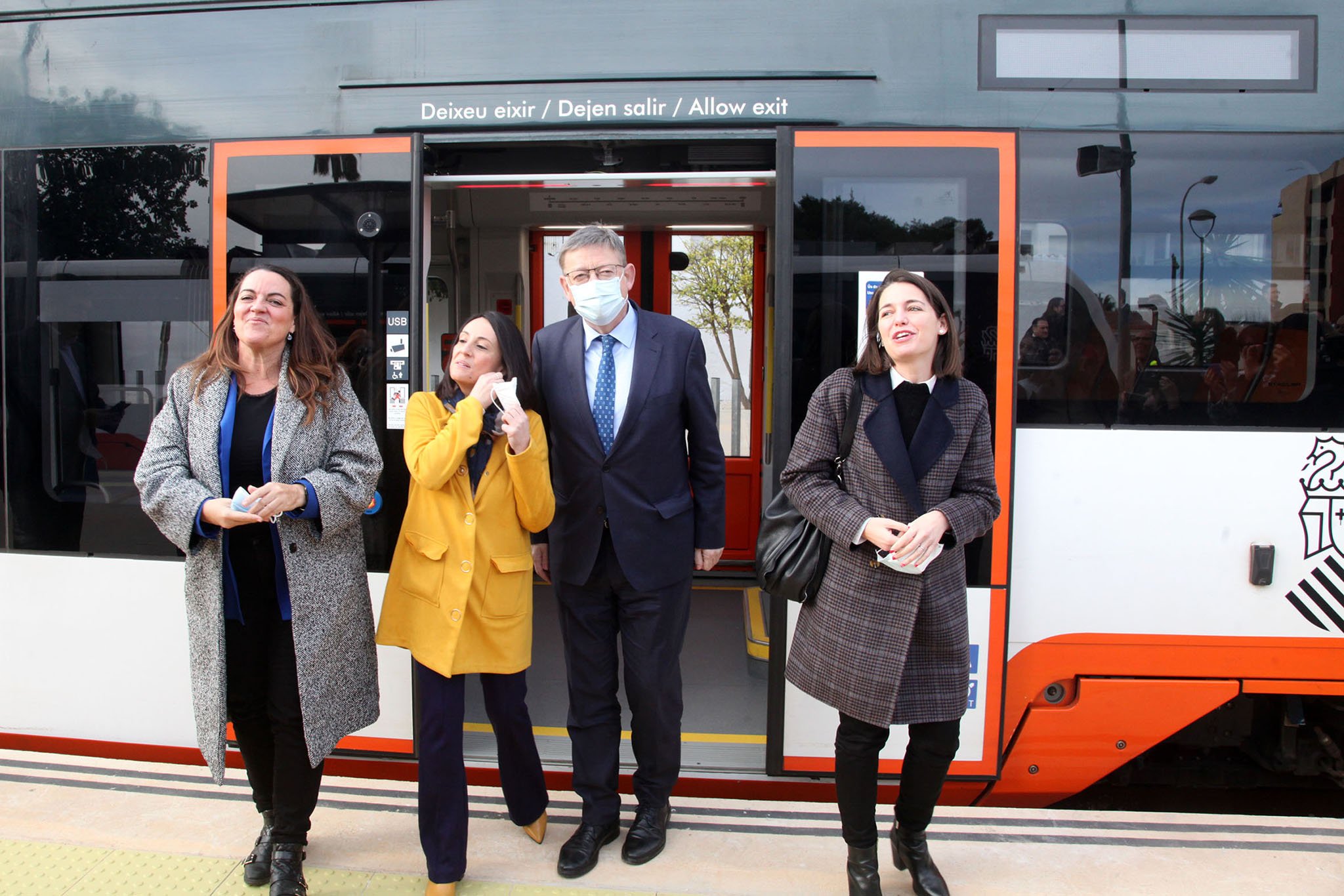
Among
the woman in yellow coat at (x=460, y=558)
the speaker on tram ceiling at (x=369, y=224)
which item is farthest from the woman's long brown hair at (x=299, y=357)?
the speaker on tram ceiling at (x=369, y=224)

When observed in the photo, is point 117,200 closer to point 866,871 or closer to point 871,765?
point 871,765

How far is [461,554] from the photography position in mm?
2238

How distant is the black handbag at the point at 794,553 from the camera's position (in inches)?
88.9

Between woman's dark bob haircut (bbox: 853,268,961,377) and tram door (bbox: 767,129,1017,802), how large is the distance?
0.64 metres

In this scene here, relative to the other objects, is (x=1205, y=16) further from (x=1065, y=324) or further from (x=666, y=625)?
(x=666, y=625)

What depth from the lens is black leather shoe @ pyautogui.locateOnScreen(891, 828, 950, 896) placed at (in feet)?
7.53

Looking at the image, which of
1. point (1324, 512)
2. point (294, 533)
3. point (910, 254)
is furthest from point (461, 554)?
point (1324, 512)

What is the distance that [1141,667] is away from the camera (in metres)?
2.84

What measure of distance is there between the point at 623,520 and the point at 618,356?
1.61ft

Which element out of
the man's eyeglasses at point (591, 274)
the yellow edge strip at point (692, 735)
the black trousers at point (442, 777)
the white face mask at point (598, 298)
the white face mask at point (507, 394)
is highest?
the man's eyeglasses at point (591, 274)

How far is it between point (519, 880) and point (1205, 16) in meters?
3.44

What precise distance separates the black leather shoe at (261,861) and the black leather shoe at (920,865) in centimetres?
175

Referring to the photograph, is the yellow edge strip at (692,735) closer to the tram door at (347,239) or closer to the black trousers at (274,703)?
the black trousers at (274,703)

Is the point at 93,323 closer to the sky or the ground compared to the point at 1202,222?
closer to the ground
